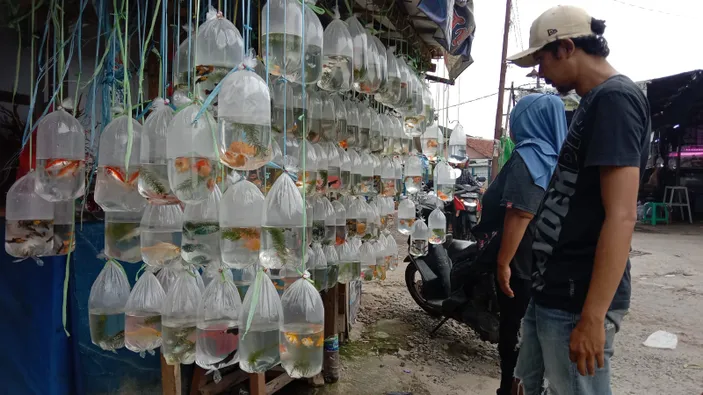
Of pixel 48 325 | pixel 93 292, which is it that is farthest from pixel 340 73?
pixel 48 325

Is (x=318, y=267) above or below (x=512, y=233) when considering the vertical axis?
below

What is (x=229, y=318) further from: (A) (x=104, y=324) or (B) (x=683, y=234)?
(B) (x=683, y=234)

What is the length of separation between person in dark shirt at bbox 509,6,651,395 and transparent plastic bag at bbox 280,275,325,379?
78 centimetres

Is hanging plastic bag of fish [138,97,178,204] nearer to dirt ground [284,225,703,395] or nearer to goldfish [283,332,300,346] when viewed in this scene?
goldfish [283,332,300,346]

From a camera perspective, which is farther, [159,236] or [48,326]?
[48,326]

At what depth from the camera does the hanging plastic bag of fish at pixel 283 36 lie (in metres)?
1.65

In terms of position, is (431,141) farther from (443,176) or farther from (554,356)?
(554,356)

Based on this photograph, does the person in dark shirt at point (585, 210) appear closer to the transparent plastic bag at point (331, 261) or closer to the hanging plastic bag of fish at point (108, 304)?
the transparent plastic bag at point (331, 261)

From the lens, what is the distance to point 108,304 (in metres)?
1.67

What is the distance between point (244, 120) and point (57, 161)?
2.40 feet

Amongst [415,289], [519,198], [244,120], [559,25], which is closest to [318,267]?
[519,198]

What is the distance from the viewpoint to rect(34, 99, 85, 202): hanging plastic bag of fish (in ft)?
5.32

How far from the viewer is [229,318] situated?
153 cm

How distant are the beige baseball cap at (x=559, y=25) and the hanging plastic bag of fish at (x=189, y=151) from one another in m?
1.11
